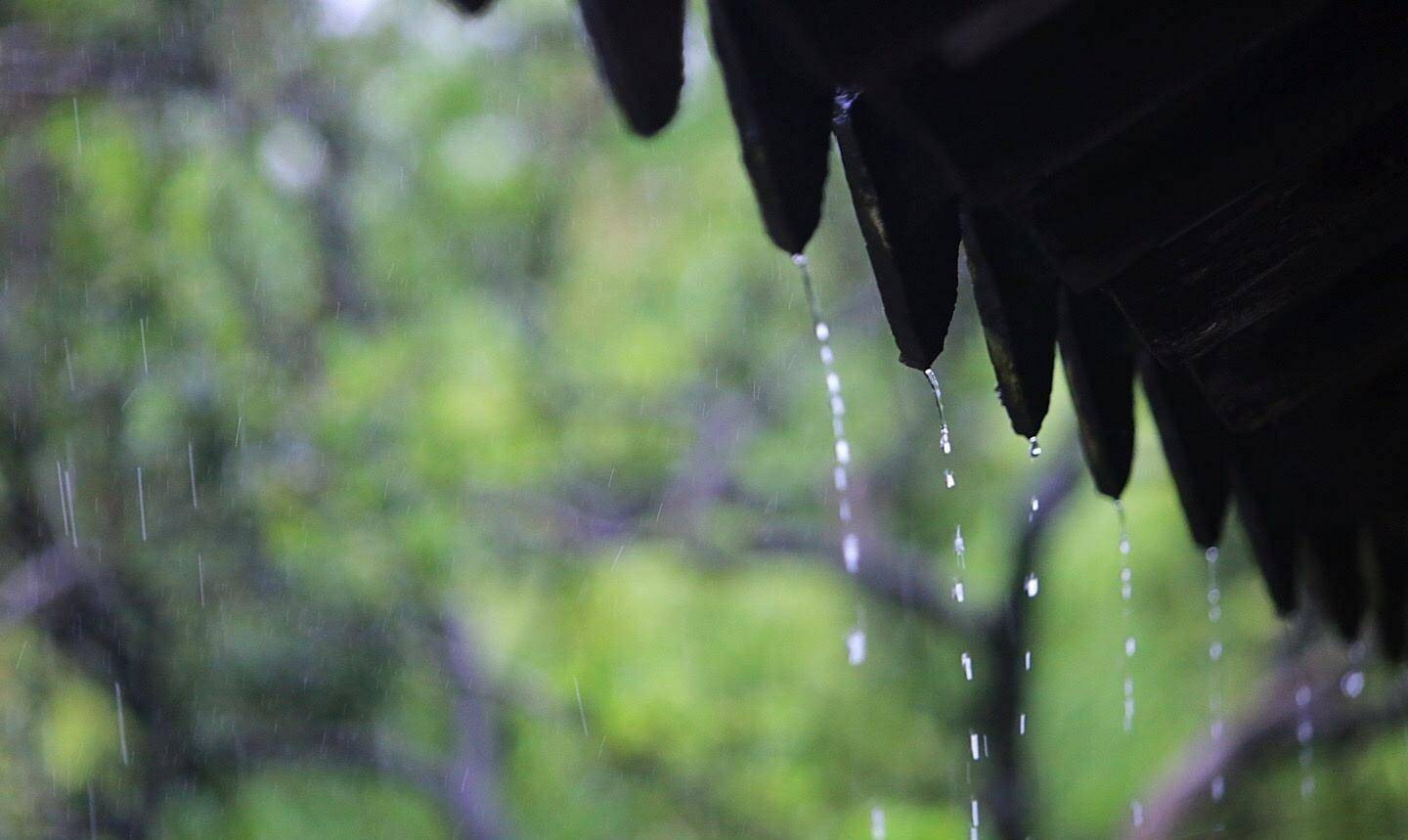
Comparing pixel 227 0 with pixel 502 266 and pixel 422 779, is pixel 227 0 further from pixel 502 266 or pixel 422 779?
pixel 422 779

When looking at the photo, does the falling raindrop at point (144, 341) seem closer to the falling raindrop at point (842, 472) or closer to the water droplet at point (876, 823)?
the falling raindrop at point (842, 472)

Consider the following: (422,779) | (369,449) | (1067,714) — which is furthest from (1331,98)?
(1067,714)

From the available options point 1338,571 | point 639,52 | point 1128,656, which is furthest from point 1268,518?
point 1128,656

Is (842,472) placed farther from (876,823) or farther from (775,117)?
(775,117)

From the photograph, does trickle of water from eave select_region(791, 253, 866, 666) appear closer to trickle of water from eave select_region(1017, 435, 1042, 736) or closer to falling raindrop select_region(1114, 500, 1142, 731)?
trickle of water from eave select_region(1017, 435, 1042, 736)

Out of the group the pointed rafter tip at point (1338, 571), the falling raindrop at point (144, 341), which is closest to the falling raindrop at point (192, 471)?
the falling raindrop at point (144, 341)

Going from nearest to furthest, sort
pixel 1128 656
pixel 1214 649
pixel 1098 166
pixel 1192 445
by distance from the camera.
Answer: pixel 1098 166, pixel 1192 445, pixel 1214 649, pixel 1128 656

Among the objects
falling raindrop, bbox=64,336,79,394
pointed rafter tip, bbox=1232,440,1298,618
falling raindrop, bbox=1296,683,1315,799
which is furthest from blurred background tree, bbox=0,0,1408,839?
pointed rafter tip, bbox=1232,440,1298,618
